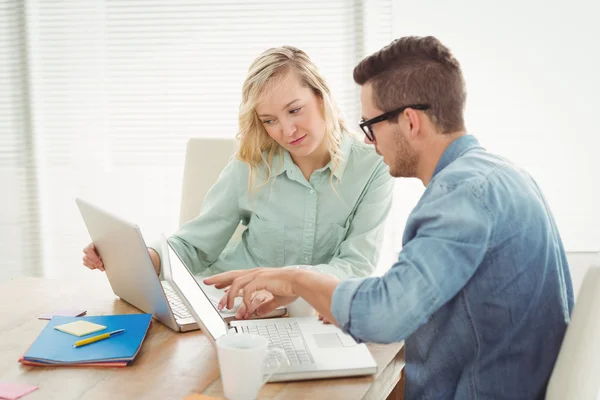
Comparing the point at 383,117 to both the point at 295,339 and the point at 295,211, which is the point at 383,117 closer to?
the point at 295,339

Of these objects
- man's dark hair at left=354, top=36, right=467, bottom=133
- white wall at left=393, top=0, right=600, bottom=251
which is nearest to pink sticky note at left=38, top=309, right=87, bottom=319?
man's dark hair at left=354, top=36, right=467, bottom=133

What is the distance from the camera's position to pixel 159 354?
130 centimetres

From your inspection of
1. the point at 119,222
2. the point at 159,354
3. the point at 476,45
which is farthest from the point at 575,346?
the point at 476,45

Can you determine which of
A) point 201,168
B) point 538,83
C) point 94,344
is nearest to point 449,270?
point 94,344

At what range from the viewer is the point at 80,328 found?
4.50ft

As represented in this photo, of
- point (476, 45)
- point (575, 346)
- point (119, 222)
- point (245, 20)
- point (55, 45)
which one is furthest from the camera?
point (55, 45)

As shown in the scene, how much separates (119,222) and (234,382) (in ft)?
1.68

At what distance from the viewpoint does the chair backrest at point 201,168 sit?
227 centimetres

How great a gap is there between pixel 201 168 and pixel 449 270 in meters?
1.38

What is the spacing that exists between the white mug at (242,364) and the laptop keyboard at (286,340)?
0.13m

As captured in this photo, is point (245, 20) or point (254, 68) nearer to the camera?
point (254, 68)

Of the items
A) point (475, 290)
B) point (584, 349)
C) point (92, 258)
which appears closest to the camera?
point (584, 349)

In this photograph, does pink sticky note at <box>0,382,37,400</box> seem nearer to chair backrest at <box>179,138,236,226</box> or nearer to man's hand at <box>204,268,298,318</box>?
man's hand at <box>204,268,298,318</box>

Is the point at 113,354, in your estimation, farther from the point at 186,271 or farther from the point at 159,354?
the point at 186,271
